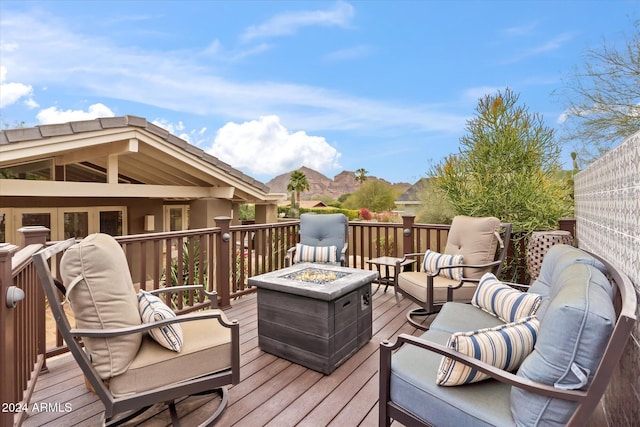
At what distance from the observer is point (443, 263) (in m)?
3.68

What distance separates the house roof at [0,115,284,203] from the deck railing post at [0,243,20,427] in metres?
4.11

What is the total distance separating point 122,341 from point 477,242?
11.2ft

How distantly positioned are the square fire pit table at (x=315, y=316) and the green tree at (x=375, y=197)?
64.0 feet

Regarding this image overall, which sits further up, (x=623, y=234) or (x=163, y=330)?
(x=623, y=234)

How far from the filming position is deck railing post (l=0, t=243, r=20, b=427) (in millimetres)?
1461

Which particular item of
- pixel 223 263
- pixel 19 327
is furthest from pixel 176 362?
pixel 223 263

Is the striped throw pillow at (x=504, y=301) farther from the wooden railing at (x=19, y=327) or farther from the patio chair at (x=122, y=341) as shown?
the wooden railing at (x=19, y=327)

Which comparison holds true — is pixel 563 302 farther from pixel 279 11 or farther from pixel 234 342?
pixel 279 11

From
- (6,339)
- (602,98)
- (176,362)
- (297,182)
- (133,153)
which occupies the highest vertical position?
(602,98)

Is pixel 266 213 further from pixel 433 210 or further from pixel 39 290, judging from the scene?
pixel 39 290

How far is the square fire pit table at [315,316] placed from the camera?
2.52 m

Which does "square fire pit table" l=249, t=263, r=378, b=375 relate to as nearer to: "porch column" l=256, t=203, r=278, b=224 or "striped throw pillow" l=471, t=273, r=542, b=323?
"striped throw pillow" l=471, t=273, r=542, b=323

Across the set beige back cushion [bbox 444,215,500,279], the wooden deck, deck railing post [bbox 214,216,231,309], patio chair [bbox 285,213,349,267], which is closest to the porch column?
patio chair [bbox 285,213,349,267]

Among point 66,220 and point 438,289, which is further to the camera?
point 66,220
